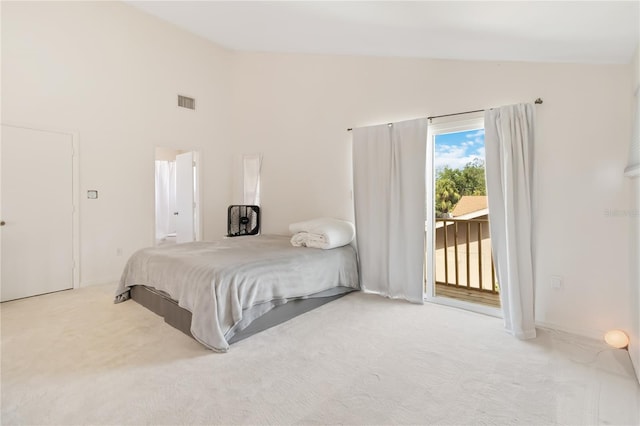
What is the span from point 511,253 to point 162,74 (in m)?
4.95

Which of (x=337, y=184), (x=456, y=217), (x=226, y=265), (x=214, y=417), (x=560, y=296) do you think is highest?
(x=337, y=184)

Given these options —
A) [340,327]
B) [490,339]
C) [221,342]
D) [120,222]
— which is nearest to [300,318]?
[340,327]

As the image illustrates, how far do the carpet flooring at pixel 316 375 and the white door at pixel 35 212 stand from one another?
0.90 metres

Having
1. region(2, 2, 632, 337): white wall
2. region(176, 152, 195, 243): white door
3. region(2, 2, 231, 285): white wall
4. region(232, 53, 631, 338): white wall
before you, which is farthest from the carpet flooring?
region(176, 152, 195, 243): white door

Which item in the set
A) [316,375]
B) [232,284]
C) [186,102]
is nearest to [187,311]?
[232,284]

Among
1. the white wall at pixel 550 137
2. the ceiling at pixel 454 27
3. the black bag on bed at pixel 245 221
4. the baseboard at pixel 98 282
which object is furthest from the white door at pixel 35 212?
the white wall at pixel 550 137

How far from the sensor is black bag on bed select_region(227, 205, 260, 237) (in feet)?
16.1

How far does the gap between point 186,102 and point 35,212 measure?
8.08ft

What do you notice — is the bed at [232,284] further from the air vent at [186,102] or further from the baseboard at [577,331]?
the air vent at [186,102]

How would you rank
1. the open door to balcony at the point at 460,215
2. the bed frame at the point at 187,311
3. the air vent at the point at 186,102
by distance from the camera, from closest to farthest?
the bed frame at the point at 187,311 < the open door to balcony at the point at 460,215 < the air vent at the point at 186,102

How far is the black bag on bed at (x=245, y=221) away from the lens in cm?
491

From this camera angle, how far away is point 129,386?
1772mm

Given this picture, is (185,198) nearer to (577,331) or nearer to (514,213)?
(514,213)

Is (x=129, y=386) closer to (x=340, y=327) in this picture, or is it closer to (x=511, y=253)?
(x=340, y=327)
